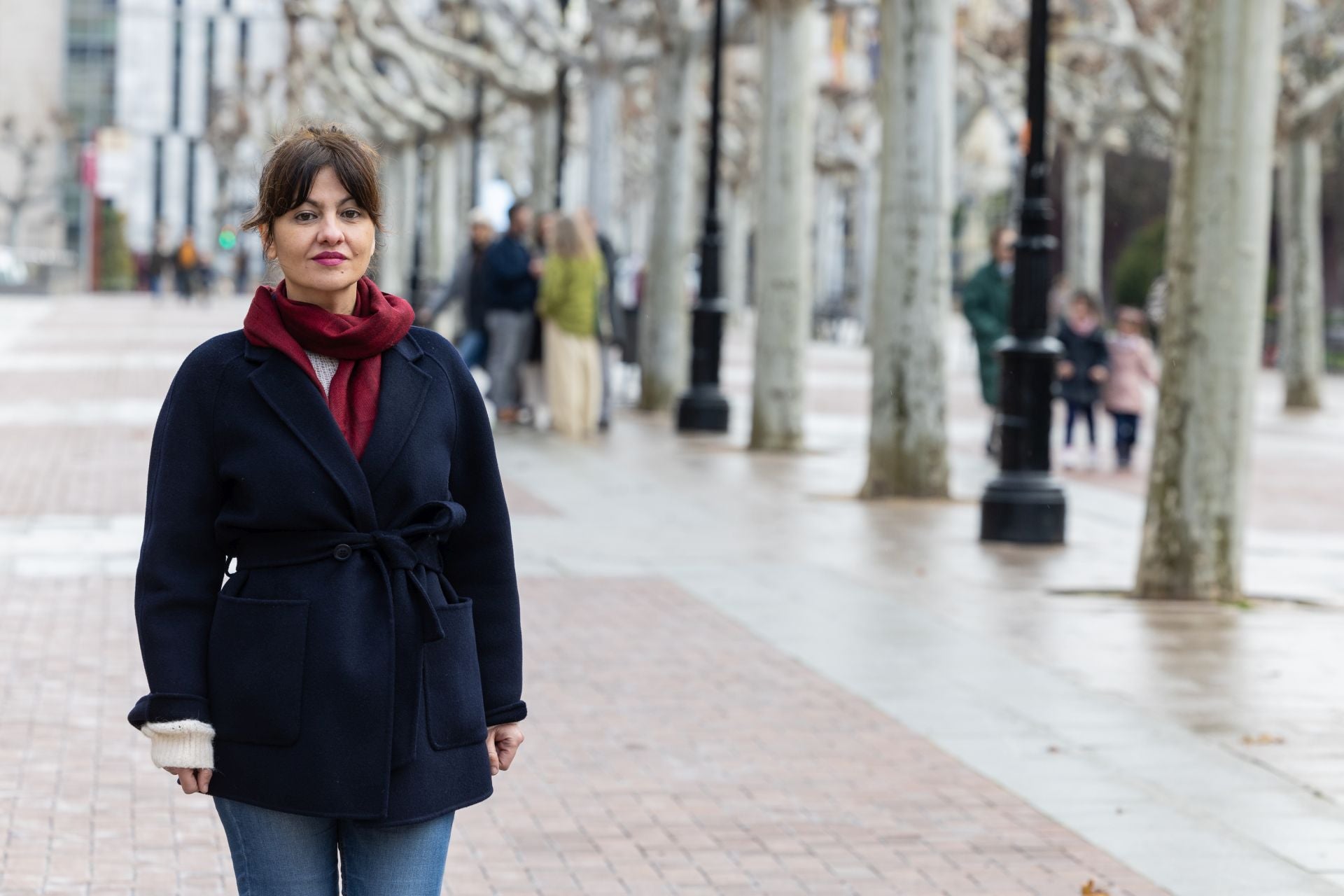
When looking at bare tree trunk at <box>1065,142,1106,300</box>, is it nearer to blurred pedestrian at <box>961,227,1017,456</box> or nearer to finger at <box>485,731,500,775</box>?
blurred pedestrian at <box>961,227,1017,456</box>

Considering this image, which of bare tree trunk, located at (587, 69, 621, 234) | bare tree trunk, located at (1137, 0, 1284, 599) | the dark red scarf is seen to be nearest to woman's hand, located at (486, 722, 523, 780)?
the dark red scarf

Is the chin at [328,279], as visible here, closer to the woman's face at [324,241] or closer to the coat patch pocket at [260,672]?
the woman's face at [324,241]

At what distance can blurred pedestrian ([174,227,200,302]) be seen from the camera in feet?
209

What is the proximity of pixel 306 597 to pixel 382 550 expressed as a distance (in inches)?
5.0

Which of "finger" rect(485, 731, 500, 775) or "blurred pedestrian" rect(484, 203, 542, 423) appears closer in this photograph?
"finger" rect(485, 731, 500, 775)

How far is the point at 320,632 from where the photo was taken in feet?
11.0

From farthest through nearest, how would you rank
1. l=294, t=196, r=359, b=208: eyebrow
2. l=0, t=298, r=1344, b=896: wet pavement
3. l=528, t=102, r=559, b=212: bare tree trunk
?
l=528, t=102, r=559, b=212: bare tree trunk < l=0, t=298, r=1344, b=896: wet pavement < l=294, t=196, r=359, b=208: eyebrow

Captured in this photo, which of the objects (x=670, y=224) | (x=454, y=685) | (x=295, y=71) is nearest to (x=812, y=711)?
(x=454, y=685)

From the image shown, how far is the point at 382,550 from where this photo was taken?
11.1ft

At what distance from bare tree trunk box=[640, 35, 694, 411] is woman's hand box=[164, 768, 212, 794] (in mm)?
19548

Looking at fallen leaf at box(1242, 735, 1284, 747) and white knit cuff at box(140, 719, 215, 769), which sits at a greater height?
white knit cuff at box(140, 719, 215, 769)

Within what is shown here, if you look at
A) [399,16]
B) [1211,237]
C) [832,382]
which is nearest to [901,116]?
[1211,237]

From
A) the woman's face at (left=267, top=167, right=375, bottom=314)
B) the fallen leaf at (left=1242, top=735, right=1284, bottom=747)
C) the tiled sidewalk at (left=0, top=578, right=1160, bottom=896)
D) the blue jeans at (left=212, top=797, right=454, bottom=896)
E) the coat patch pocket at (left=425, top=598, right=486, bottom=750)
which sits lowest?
the tiled sidewalk at (left=0, top=578, right=1160, bottom=896)

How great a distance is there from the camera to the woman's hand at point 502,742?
3.57 m
